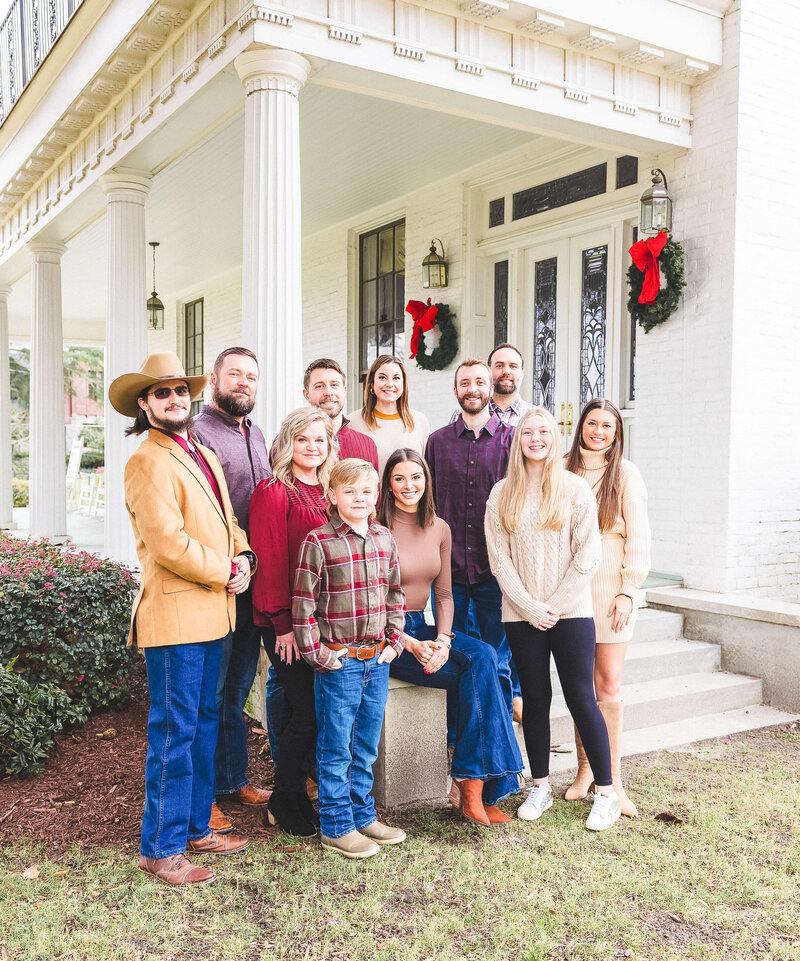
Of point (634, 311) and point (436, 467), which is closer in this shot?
point (436, 467)

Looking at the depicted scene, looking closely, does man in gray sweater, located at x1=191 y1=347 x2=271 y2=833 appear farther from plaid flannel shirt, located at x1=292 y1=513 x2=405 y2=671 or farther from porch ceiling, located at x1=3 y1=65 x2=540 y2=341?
porch ceiling, located at x1=3 y1=65 x2=540 y2=341

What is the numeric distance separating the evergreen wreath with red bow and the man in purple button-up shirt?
464cm

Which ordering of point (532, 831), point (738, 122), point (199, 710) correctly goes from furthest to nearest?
point (738, 122) → point (532, 831) → point (199, 710)

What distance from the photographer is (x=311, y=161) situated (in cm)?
852

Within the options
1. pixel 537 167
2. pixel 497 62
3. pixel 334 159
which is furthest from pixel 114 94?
pixel 537 167

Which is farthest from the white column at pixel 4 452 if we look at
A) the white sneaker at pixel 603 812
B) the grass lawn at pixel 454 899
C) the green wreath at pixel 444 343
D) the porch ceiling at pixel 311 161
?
the white sneaker at pixel 603 812

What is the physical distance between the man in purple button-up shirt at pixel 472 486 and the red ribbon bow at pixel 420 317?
481cm

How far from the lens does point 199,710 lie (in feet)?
10.5

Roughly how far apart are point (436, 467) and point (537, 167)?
4.95 meters

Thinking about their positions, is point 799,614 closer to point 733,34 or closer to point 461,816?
point 461,816

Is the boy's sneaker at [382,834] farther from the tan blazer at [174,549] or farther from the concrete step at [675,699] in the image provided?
the concrete step at [675,699]

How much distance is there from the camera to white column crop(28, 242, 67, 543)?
962 cm

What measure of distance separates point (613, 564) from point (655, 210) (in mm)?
3714

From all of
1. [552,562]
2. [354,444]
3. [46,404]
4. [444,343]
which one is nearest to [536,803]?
[552,562]
